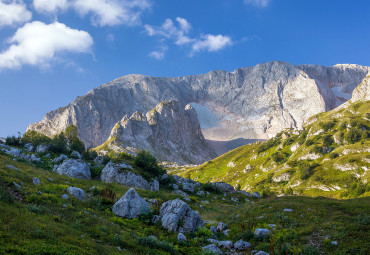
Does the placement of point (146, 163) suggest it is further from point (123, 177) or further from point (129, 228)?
point (129, 228)

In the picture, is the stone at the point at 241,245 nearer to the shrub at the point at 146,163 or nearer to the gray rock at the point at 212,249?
the gray rock at the point at 212,249

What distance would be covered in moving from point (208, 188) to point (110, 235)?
4056 cm

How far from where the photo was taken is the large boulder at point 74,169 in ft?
122

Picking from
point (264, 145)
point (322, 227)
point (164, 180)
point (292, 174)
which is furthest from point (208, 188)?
point (264, 145)

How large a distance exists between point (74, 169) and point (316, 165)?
10667cm

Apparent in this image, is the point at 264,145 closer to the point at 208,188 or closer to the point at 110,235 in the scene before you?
the point at 208,188

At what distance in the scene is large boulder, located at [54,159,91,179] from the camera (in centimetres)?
3712

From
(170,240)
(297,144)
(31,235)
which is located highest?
(297,144)

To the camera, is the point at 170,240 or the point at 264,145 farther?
the point at 264,145

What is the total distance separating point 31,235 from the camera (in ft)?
36.7

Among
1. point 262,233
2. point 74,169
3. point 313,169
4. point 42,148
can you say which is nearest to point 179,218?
point 262,233

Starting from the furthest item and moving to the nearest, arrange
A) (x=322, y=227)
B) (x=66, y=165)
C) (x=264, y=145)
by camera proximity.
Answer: (x=264, y=145) → (x=66, y=165) → (x=322, y=227)

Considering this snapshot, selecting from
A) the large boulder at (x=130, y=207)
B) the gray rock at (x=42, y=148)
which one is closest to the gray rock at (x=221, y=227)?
the large boulder at (x=130, y=207)

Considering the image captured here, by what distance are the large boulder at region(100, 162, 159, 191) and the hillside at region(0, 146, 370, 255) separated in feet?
54.9
